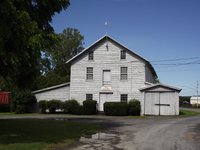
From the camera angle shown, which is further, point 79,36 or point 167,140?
point 79,36

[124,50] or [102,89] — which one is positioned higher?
[124,50]

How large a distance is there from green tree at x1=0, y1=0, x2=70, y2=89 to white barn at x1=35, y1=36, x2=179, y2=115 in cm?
2586

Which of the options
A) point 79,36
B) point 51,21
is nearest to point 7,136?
point 51,21

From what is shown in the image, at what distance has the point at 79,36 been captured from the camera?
292 feet

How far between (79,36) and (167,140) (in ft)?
234

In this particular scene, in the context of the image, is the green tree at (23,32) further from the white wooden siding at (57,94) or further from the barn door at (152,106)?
the white wooden siding at (57,94)

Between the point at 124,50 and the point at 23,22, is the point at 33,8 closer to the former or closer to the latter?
the point at 23,22

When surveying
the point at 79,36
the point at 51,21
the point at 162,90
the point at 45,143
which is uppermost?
the point at 79,36

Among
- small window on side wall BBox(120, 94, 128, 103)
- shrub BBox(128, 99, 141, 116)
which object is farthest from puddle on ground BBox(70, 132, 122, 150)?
small window on side wall BBox(120, 94, 128, 103)

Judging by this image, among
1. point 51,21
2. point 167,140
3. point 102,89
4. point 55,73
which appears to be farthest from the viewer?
point 55,73

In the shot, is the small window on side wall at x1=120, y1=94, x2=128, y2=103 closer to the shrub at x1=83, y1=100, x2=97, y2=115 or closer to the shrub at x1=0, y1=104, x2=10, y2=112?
the shrub at x1=83, y1=100, x2=97, y2=115

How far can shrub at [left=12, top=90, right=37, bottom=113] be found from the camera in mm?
49000

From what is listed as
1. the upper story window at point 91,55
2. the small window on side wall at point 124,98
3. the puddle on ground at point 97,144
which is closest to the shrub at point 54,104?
the upper story window at point 91,55

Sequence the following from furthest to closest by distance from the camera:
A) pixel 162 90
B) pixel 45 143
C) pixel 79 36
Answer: pixel 79 36 < pixel 162 90 < pixel 45 143
